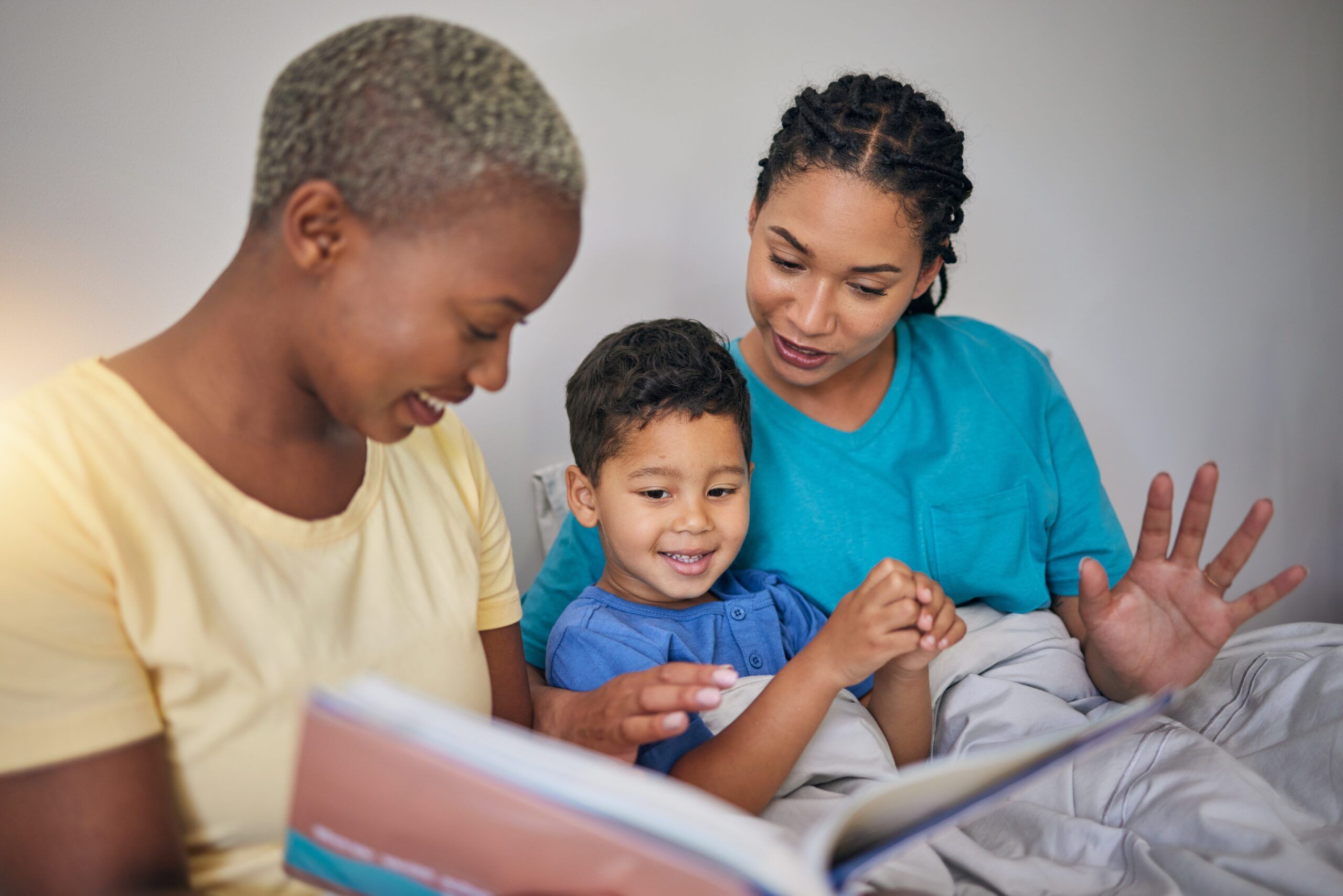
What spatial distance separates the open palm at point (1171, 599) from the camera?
4.10 ft

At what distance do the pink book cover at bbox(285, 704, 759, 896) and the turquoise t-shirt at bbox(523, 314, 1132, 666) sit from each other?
0.81m

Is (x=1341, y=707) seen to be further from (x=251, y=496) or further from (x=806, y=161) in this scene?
(x=251, y=496)

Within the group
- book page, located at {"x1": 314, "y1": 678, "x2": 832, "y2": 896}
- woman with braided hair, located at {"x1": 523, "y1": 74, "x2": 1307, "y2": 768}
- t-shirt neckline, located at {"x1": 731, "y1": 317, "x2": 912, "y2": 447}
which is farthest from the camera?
t-shirt neckline, located at {"x1": 731, "y1": 317, "x2": 912, "y2": 447}

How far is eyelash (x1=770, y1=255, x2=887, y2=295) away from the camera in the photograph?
1.43 m

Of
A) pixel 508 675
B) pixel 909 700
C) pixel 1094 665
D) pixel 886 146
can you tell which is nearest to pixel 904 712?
pixel 909 700

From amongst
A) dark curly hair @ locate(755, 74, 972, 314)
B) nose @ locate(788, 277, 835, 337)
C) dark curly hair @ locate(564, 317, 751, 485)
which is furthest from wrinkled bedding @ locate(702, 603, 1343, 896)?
dark curly hair @ locate(755, 74, 972, 314)

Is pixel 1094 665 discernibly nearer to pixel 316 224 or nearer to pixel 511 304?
pixel 511 304

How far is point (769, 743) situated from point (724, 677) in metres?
0.27

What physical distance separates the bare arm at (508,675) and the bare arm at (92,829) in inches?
16.0

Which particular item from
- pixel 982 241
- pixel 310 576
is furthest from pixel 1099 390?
pixel 310 576

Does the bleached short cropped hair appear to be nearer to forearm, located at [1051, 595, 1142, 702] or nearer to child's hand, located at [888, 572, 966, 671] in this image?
child's hand, located at [888, 572, 966, 671]

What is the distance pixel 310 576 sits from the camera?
86 cm

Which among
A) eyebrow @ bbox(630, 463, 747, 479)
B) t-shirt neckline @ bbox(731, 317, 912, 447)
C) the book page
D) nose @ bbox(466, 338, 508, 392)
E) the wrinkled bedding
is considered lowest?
the wrinkled bedding

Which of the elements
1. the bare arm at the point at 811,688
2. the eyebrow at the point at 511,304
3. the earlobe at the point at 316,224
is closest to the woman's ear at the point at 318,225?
the earlobe at the point at 316,224
